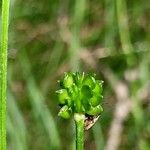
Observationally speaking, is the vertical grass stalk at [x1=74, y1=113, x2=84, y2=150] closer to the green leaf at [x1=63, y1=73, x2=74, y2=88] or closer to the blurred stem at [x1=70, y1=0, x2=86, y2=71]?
the green leaf at [x1=63, y1=73, x2=74, y2=88]

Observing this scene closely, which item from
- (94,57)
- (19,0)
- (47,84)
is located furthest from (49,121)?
(19,0)

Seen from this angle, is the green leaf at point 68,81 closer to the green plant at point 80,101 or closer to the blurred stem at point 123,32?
the green plant at point 80,101

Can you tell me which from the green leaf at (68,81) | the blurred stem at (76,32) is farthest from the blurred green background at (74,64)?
the green leaf at (68,81)

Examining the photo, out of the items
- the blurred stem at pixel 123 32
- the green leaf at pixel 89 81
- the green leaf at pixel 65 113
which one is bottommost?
the green leaf at pixel 65 113

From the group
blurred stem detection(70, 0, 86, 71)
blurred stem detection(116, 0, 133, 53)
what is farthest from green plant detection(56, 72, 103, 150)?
blurred stem detection(70, 0, 86, 71)

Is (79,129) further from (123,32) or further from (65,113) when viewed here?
(123,32)

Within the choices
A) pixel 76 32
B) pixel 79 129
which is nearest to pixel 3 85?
pixel 79 129

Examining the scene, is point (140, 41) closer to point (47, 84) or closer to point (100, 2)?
point (100, 2)

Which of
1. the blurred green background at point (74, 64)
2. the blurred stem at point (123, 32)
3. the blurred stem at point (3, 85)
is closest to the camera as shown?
the blurred stem at point (3, 85)
